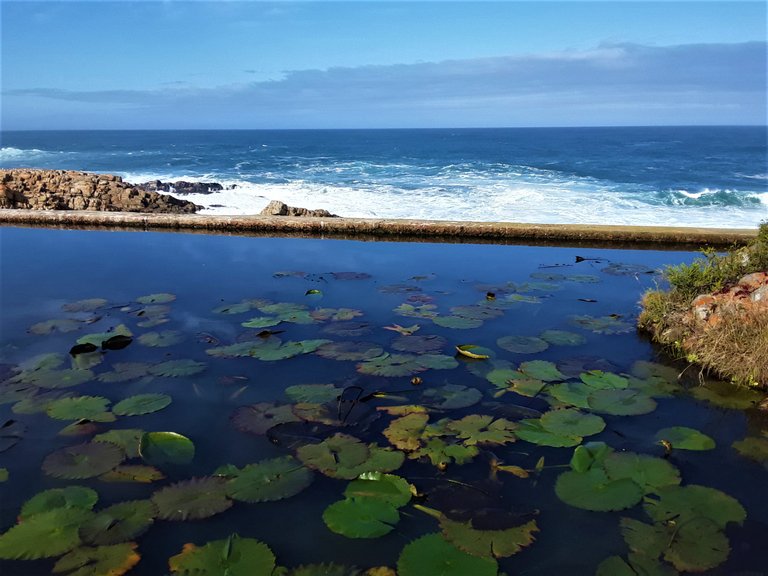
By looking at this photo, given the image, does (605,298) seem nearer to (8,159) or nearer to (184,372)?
(184,372)

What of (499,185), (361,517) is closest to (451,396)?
(361,517)

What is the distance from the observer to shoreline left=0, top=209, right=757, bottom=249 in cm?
754

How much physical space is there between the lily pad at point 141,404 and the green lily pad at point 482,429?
1.58 meters

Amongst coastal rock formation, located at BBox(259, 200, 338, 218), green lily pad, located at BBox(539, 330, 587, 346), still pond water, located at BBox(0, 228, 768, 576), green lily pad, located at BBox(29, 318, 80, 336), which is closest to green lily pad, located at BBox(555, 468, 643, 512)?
still pond water, located at BBox(0, 228, 768, 576)

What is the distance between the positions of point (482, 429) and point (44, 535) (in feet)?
6.45

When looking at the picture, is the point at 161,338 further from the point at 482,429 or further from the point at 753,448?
the point at 753,448

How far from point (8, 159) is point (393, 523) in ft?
146

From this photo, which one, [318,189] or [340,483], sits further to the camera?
[318,189]

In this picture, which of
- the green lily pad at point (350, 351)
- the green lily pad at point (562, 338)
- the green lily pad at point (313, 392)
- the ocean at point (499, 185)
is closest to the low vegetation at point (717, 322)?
the green lily pad at point (562, 338)

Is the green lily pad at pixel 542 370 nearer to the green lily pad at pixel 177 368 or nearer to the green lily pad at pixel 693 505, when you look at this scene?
the green lily pad at pixel 693 505

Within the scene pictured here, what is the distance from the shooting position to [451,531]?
231 centimetres

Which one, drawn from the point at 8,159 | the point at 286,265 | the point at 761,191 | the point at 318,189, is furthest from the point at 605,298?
the point at 8,159

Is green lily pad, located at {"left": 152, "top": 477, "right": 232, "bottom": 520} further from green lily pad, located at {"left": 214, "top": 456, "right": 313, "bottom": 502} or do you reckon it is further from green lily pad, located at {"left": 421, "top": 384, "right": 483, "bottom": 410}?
green lily pad, located at {"left": 421, "top": 384, "right": 483, "bottom": 410}

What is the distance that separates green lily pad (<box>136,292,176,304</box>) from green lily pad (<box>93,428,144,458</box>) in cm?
225
